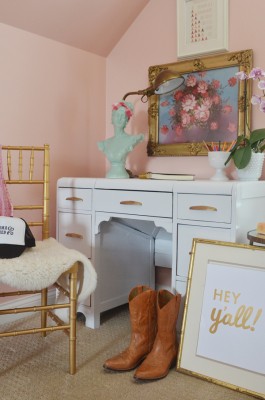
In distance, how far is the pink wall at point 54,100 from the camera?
2209 millimetres

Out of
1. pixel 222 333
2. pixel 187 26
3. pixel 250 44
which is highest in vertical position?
pixel 187 26

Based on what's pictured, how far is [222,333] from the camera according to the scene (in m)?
1.60

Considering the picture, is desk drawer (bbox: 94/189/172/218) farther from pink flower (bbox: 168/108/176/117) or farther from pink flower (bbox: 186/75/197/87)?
pink flower (bbox: 186/75/197/87)

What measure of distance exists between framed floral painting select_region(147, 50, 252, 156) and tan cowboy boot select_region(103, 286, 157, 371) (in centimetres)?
96

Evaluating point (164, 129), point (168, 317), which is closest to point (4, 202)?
point (168, 317)

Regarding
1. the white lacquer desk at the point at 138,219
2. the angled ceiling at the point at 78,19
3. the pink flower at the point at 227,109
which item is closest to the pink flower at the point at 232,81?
the pink flower at the point at 227,109

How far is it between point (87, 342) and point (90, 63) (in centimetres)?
171

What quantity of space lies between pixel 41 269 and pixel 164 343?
59cm

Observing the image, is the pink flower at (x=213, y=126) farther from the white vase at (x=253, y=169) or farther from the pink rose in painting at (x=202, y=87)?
the white vase at (x=253, y=169)

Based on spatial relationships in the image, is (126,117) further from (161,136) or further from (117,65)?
(117,65)

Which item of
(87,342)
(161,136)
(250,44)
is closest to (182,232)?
(87,342)

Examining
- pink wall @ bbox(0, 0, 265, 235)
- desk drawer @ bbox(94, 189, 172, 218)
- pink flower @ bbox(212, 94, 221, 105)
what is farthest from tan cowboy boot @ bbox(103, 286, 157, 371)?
pink flower @ bbox(212, 94, 221, 105)

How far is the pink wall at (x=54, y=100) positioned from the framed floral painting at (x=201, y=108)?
A: 41 centimetres

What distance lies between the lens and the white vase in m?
1.95
